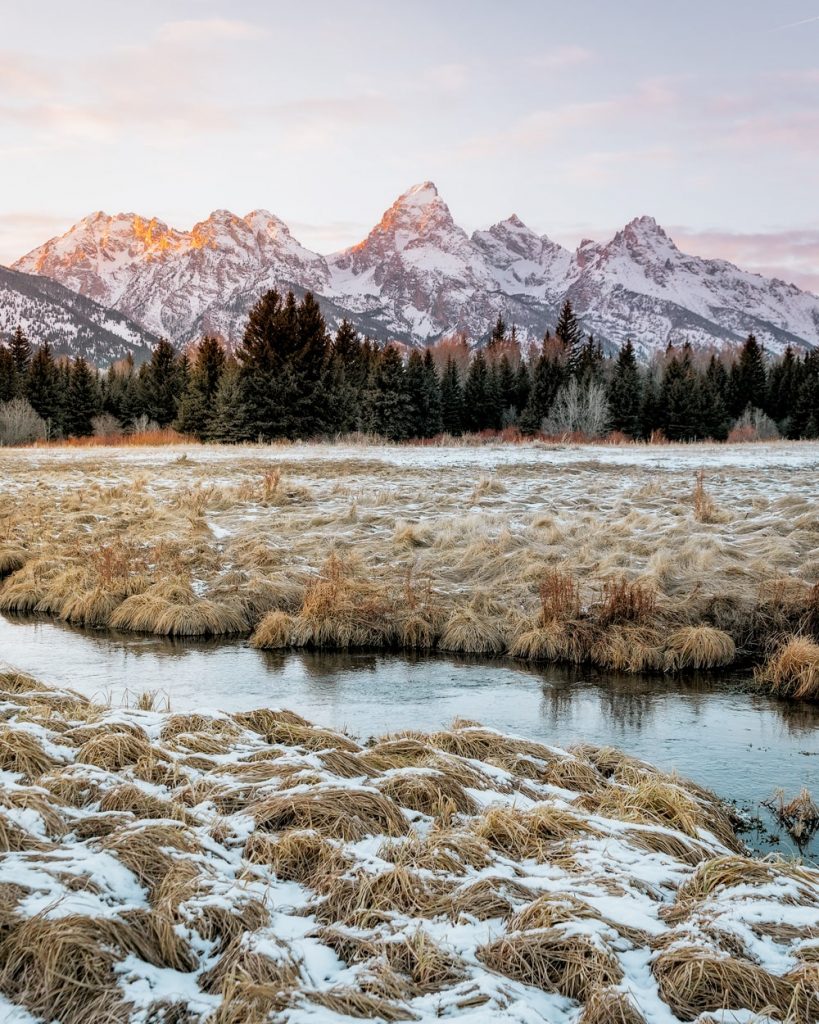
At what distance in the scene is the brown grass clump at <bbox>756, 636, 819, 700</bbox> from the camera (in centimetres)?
926

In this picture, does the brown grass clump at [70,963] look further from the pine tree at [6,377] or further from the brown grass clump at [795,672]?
the pine tree at [6,377]

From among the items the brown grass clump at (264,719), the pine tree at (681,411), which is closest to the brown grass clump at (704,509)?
the brown grass clump at (264,719)

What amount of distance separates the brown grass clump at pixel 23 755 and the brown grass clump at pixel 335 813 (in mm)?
1439

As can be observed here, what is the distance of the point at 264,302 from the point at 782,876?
140ft

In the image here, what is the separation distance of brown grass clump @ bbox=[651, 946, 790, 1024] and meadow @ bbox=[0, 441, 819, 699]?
6376mm

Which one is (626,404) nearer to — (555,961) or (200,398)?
(200,398)

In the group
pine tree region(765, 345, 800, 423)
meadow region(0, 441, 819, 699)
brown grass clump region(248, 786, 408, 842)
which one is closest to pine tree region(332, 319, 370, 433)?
meadow region(0, 441, 819, 699)

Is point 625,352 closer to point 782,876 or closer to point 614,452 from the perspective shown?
point 614,452

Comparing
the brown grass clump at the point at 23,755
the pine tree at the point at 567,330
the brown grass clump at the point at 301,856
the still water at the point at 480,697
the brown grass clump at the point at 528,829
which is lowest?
the still water at the point at 480,697

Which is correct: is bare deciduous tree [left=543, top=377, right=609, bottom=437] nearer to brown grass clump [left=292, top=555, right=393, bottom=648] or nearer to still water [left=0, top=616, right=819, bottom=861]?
brown grass clump [left=292, top=555, right=393, bottom=648]

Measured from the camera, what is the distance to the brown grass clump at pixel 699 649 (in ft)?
34.3

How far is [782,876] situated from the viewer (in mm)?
4535

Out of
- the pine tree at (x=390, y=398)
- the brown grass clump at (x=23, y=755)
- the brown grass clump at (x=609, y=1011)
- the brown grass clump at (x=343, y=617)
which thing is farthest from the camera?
the pine tree at (x=390, y=398)

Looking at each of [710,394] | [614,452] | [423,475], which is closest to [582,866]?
[423,475]
